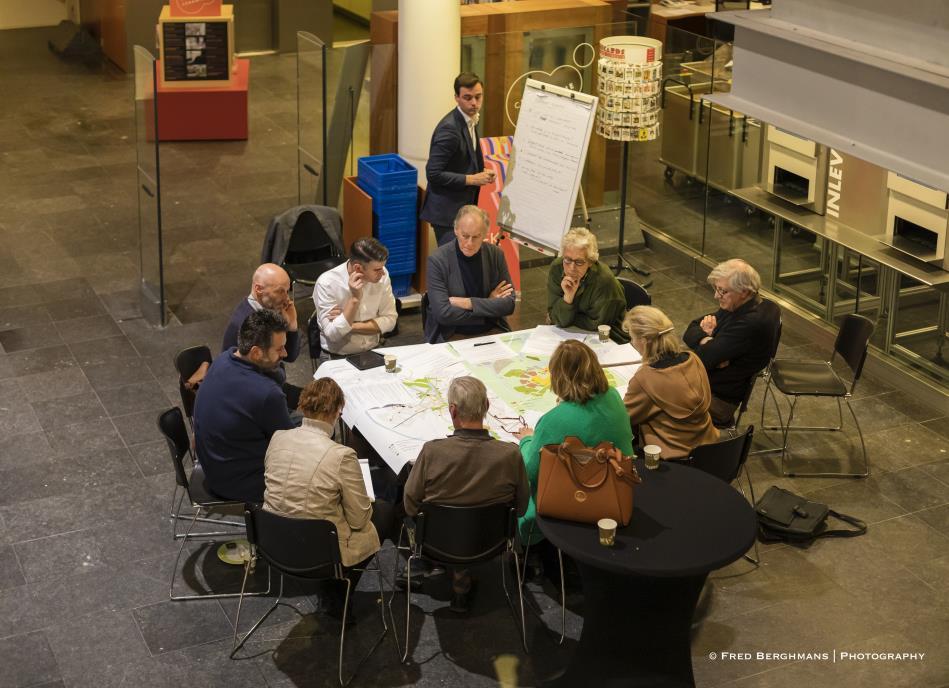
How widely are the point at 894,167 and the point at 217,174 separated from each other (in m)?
9.27

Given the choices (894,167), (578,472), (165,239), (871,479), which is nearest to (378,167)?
(165,239)

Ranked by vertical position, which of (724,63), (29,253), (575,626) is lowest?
(575,626)

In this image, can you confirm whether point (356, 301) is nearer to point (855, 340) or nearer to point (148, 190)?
point (148, 190)

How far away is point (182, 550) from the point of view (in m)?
5.90

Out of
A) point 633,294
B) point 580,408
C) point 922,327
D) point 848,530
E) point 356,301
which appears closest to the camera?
point 580,408

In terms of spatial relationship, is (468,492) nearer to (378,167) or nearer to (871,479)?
(871,479)

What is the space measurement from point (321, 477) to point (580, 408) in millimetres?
1099

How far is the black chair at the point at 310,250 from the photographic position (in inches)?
315

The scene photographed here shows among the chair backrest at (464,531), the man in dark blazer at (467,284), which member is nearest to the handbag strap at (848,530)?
the chair backrest at (464,531)

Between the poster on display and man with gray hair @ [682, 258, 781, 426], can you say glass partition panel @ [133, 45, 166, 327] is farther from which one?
the poster on display

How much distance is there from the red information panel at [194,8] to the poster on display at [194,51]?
0.13m

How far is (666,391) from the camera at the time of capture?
5574 millimetres

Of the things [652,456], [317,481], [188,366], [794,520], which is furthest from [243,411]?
[794,520]

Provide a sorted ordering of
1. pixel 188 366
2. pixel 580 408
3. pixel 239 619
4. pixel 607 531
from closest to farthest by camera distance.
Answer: pixel 607 531 → pixel 580 408 → pixel 239 619 → pixel 188 366
